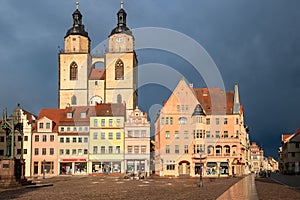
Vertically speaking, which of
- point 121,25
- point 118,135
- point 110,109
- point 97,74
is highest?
point 121,25

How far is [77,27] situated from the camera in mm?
106375

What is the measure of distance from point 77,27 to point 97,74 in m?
12.4

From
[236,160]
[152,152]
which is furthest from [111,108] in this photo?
[236,160]

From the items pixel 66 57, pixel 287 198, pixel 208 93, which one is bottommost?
pixel 287 198

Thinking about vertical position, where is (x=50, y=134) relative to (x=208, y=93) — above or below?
below

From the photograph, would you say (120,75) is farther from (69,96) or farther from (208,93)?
(208,93)

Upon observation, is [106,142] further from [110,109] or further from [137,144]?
[110,109]

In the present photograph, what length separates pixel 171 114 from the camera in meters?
82.4

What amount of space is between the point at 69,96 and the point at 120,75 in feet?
41.2

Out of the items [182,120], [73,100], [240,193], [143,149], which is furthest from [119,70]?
[240,193]

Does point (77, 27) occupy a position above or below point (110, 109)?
above

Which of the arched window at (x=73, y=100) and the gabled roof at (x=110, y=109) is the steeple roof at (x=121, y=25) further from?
the gabled roof at (x=110, y=109)

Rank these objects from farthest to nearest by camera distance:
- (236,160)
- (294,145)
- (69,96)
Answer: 1. (294,145)
2. (69,96)
3. (236,160)

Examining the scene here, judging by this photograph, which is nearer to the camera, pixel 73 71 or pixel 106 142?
pixel 106 142
